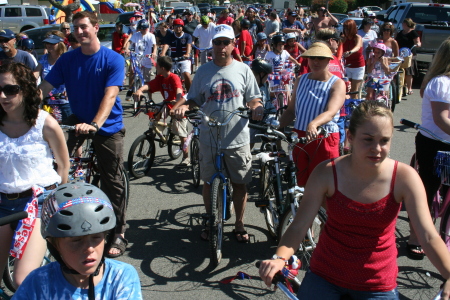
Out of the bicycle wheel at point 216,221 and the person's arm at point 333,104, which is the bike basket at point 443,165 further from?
the bicycle wheel at point 216,221

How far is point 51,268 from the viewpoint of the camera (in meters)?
2.19

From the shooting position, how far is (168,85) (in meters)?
7.27

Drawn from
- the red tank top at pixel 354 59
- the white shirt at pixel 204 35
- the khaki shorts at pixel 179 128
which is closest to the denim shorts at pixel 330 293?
the khaki shorts at pixel 179 128

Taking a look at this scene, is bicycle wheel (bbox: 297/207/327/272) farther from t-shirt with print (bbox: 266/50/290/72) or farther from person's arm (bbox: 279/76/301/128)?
t-shirt with print (bbox: 266/50/290/72)

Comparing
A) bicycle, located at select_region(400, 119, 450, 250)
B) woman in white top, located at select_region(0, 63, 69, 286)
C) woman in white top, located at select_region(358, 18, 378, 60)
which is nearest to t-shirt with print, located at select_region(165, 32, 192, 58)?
woman in white top, located at select_region(358, 18, 378, 60)

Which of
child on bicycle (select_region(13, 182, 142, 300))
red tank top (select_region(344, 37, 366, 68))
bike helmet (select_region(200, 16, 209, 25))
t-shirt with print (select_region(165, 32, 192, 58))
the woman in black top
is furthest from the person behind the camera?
bike helmet (select_region(200, 16, 209, 25))

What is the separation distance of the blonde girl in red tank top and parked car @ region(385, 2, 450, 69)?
469 inches

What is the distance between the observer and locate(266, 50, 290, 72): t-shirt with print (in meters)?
9.47

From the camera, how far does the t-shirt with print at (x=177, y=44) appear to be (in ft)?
40.8

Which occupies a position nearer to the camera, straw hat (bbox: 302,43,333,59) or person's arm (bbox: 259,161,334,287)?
person's arm (bbox: 259,161,334,287)

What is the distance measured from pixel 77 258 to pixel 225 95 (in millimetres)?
2775

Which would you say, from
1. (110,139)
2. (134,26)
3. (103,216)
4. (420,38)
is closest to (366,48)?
(420,38)

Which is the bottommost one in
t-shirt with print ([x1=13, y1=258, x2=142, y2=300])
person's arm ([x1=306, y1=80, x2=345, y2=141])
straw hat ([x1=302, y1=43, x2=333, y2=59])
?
t-shirt with print ([x1=13, y1=258, x2=142, y2=300])

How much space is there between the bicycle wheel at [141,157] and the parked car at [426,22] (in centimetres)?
929
